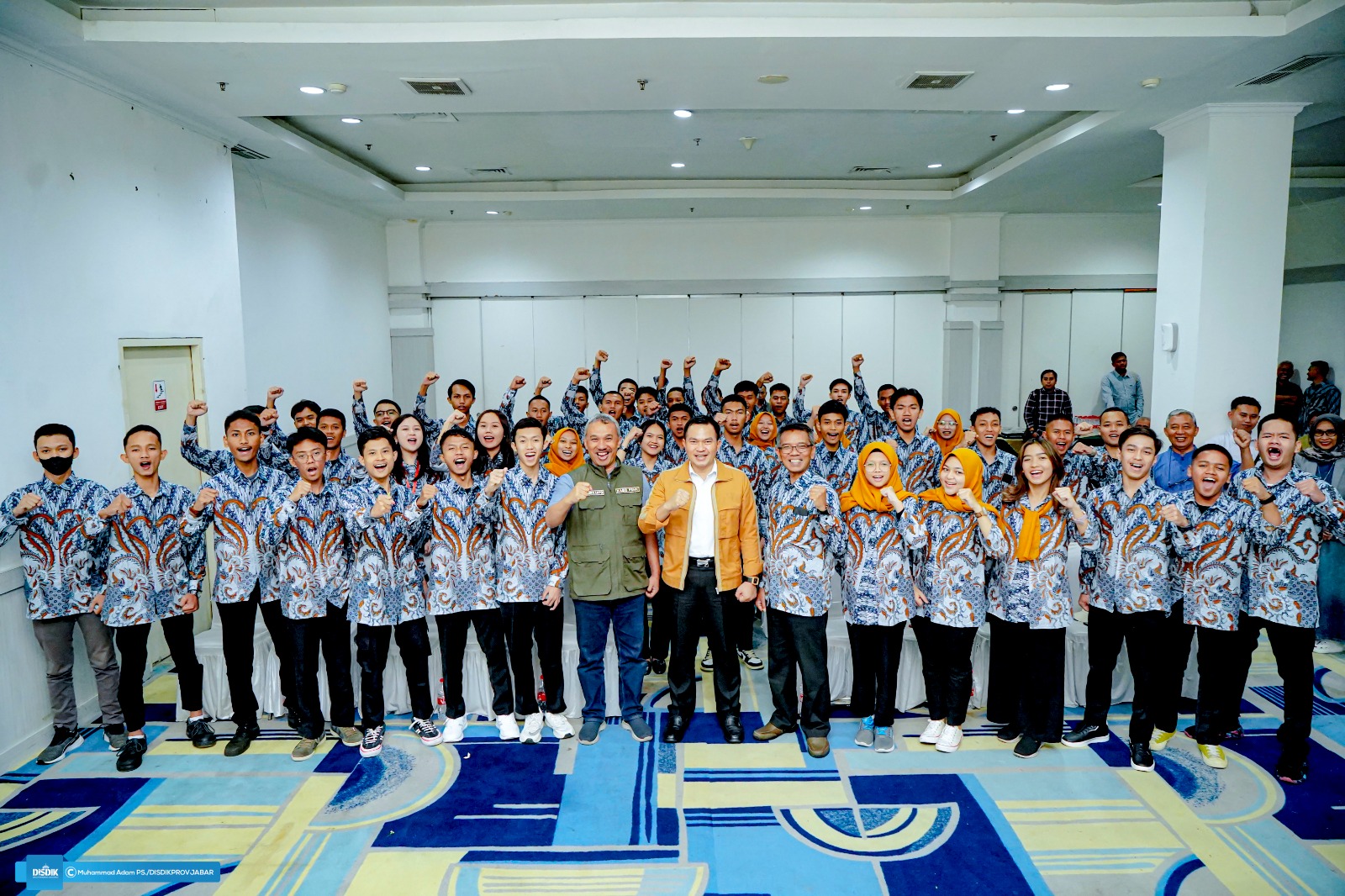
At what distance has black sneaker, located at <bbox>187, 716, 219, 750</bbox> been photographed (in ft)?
13.1

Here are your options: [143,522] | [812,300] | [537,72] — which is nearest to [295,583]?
[143,522]

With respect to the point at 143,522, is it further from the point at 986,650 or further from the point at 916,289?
the point at 916,289

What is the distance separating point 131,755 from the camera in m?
3.79

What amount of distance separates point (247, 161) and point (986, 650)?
684 cm

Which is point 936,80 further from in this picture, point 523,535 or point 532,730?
point 532,730

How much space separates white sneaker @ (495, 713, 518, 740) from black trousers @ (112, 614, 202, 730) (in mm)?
1589

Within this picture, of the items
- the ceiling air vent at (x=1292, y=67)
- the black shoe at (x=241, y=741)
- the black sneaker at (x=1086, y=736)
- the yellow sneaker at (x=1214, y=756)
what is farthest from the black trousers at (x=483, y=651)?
the ceiling air vent at (x=1292, y=67)

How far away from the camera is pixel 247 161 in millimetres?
6723

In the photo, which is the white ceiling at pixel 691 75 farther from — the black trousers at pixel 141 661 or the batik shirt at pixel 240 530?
the black trousers at pixel 141 661

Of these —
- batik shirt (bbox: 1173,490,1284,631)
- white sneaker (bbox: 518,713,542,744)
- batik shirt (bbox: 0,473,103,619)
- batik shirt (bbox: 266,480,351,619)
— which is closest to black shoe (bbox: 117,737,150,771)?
batik shirt (bbox: 0,473,103,619)

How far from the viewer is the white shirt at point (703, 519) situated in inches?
152

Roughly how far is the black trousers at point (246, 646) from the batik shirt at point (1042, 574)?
11.3 feet

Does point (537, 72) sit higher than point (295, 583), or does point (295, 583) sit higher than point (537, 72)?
point (537, 72)

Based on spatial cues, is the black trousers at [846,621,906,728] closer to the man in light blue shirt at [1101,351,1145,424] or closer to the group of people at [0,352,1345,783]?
Result: the group of people at [0,352,1345,783]
